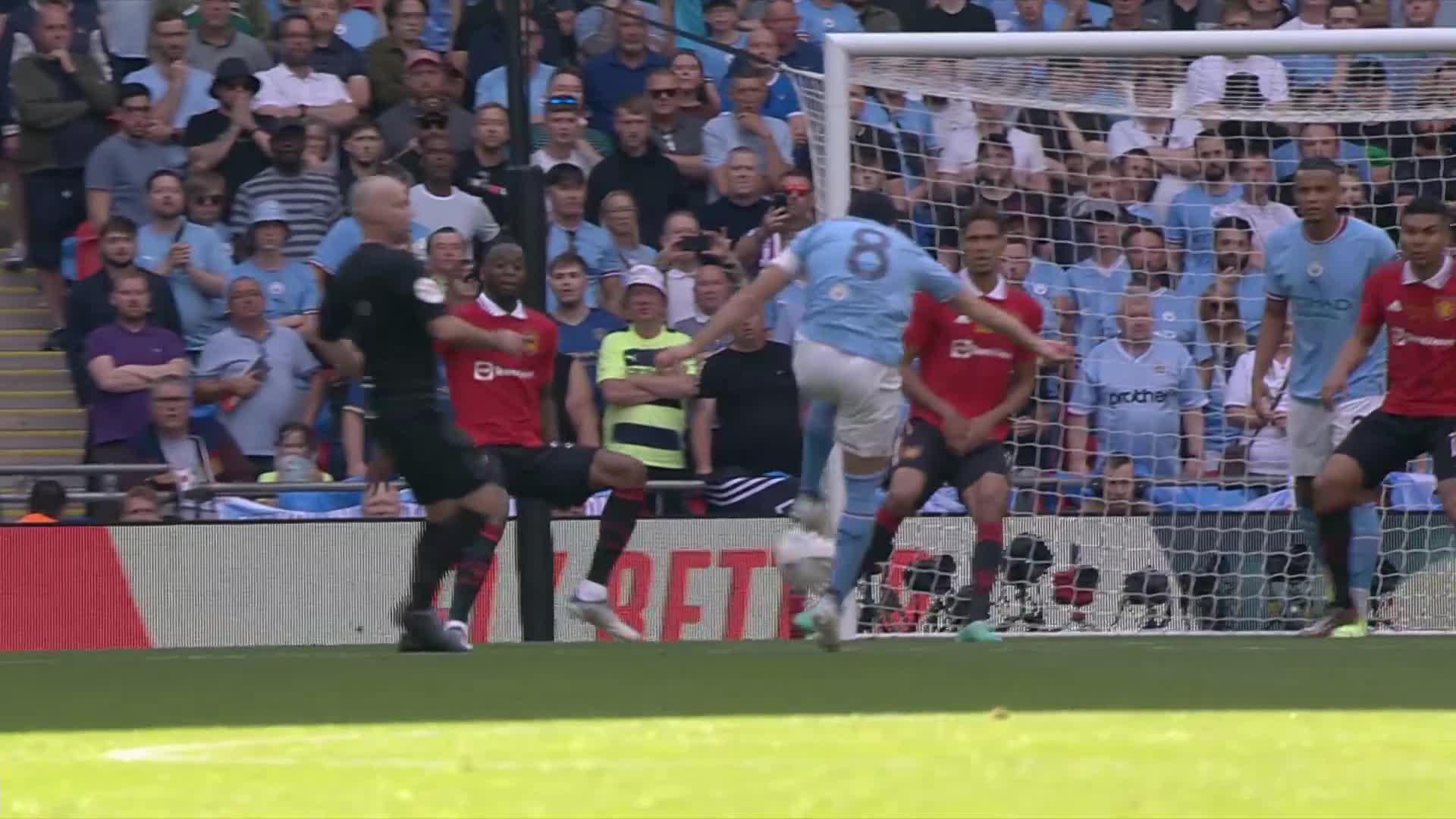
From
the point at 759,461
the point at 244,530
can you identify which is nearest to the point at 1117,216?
the point at 759,461

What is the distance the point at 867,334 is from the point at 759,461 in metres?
3.57

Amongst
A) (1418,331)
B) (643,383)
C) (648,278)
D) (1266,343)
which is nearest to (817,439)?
(1266,343)

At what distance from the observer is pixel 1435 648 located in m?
10.3

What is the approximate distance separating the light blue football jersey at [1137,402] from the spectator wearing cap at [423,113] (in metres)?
4.21

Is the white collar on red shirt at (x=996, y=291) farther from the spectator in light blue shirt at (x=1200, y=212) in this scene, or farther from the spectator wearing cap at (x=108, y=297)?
the spectator wearing cap at (x=108, y=297)

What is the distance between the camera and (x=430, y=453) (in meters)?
9.93

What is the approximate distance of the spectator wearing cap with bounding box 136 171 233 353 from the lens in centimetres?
1433

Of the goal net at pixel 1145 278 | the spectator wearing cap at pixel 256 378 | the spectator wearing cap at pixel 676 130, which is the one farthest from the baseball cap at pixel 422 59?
the goal net at pixel 1145 278

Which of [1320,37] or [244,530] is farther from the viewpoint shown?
[244,530]

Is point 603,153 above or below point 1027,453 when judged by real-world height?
above

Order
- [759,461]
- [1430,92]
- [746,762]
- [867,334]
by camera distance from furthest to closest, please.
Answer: [759,461] < [1430,92] < [867,334] < [746,762]

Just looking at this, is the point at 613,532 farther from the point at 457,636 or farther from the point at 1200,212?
the point at 1200,212

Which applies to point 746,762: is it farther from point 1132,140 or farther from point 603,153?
point 603,153

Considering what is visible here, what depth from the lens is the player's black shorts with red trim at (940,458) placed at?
11.1 meters
